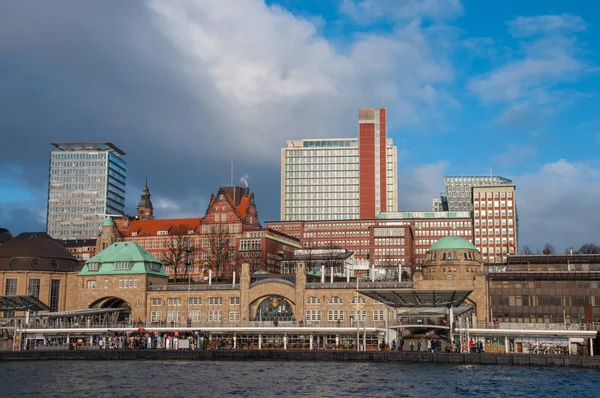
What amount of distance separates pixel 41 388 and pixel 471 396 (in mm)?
34277

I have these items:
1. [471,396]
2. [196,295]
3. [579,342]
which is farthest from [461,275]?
[471,396]

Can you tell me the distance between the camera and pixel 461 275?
4483 inches

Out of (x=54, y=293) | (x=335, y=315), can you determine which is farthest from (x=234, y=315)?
(x=54, y=293)

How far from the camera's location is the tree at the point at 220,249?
165500 mm

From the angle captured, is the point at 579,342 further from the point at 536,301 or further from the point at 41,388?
the point at 41,388

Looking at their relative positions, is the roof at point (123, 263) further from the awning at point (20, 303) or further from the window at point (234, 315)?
the awning at point (20, 303)

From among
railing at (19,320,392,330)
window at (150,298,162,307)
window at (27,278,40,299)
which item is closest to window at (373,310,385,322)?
railing at (19,320,392,330)

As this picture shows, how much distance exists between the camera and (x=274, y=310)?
116688mm

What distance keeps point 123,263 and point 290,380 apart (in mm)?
65357

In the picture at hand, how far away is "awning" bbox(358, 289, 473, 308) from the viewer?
8512cm

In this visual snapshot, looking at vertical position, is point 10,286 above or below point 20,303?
above

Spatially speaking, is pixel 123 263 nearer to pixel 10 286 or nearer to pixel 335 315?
pixel 10 286

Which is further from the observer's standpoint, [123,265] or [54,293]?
[54,293]

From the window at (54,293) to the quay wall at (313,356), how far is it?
40.8 m
